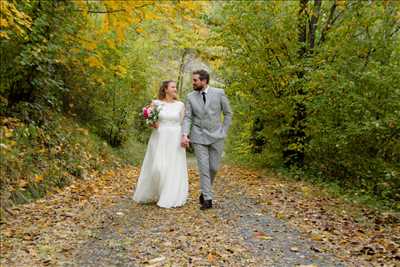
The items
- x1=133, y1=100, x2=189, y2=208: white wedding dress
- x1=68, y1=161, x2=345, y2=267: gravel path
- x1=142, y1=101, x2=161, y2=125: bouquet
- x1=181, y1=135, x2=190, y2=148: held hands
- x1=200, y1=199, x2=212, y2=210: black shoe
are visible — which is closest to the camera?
x1=68, y1=161, x2=345, y2=267: gravel path

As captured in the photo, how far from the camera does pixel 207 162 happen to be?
761 cm

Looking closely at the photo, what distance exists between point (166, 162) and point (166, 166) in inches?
2.8

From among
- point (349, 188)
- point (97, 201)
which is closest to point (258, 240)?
point (97, 201)

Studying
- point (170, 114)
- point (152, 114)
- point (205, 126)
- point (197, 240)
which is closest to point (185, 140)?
point (205, 126)

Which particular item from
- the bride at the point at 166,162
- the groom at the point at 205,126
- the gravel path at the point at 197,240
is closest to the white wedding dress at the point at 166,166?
the bride at the point at 166,162

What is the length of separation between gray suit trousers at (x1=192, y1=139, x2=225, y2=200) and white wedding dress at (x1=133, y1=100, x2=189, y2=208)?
25.3 inches

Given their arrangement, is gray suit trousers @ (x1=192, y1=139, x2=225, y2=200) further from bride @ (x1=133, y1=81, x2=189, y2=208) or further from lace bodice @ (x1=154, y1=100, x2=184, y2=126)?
lace bodice @ (x1=154, y1=100, x2=184, y2=126)

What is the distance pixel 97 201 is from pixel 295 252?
4.31 metres

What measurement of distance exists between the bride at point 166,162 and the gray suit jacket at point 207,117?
67cm

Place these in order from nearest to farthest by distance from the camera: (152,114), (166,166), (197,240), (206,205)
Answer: (197,240), (206,205), (166,166), (152,114)

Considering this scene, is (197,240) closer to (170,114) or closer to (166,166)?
(166,166)

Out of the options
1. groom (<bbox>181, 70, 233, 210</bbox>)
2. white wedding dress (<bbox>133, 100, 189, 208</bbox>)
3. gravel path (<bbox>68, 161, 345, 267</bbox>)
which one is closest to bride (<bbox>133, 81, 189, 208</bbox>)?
white wedding dress (<bbox>133, 100, 189, 208</bbox>)

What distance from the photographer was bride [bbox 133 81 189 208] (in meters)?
8.06

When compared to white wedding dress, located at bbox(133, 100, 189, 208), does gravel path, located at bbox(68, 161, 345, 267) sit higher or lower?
lower
